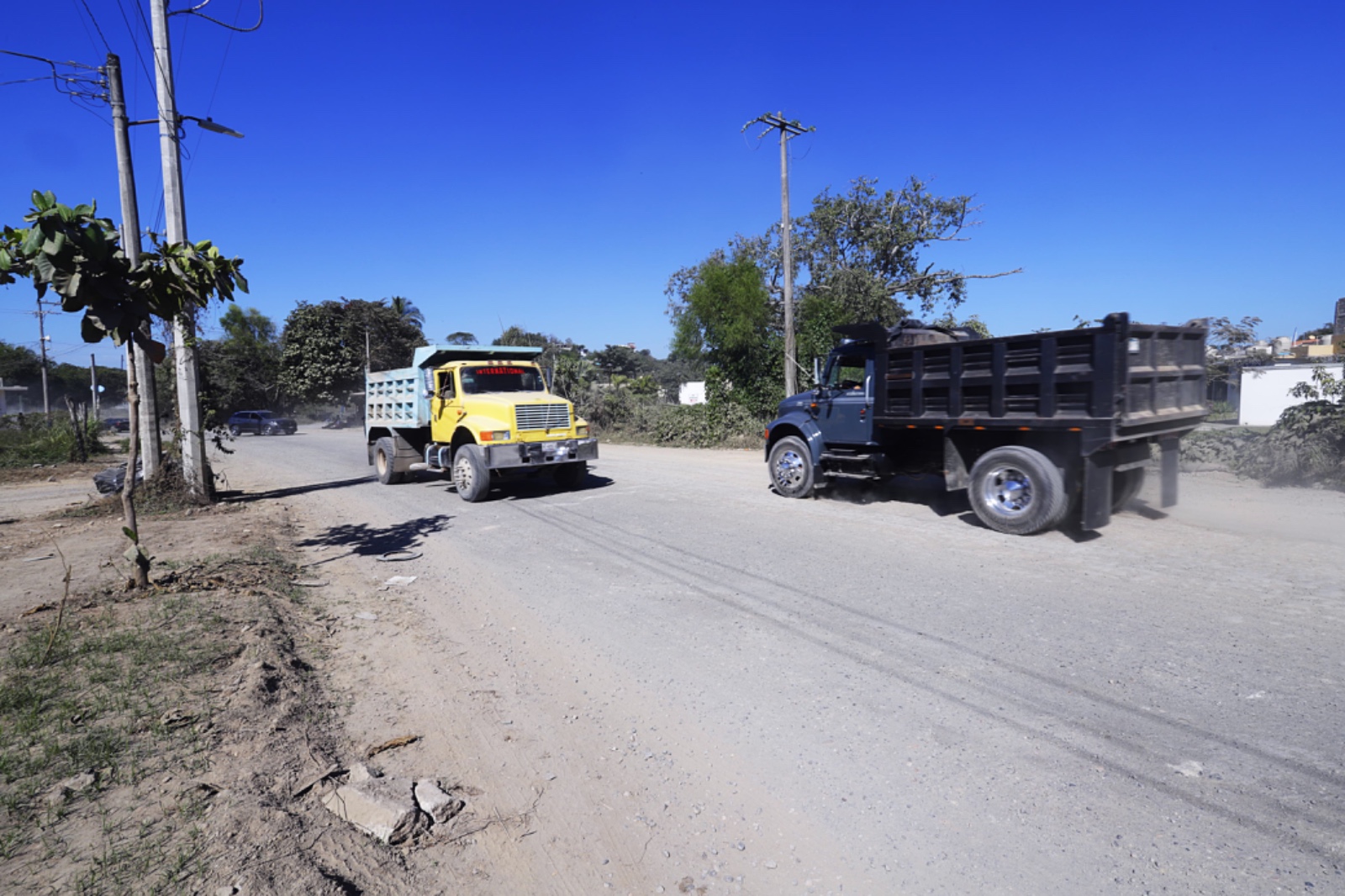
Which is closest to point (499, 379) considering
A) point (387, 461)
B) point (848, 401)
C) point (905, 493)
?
point (387, 461)

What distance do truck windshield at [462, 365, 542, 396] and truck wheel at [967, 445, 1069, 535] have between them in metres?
7.64

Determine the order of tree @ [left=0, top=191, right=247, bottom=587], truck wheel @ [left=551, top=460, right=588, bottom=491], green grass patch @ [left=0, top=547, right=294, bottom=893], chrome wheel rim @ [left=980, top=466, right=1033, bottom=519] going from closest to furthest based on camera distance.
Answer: green grass patch @ [left=0, top=547, right=294, bottom=893]
tree @ [left=0, top=191, right=247, bottom=587]
chrome wheel rim @ [left=980, top=466, right=1033, bottom=519]
truck wheel @ [left=551, top=460, right=588, bottom=491]

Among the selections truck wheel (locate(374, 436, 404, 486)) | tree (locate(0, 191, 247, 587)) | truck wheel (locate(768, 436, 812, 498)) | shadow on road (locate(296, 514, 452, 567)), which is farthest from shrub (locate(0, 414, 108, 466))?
truck wheel (locate(768, 436, 812, 498))

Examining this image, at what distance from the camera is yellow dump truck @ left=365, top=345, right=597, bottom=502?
448 inches

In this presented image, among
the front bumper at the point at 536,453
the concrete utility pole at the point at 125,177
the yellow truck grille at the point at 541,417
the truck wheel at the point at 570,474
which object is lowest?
the truck wheel at the point at 570,474

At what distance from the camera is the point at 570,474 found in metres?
12.7

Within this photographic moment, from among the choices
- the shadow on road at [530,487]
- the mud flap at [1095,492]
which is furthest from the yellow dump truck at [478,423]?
the mud flap at [1095,492]

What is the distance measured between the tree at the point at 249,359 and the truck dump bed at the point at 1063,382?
47324 mm

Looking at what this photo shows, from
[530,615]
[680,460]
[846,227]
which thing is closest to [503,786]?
[530,615]

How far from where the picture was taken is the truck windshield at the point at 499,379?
40.3 feet

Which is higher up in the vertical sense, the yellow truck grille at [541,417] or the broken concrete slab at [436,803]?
the yellow truck grille at [541,417]

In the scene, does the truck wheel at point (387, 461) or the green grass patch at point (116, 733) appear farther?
the truck wheel at point (387, 461)

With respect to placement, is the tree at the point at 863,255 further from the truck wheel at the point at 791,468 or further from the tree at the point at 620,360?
the tree at the point at 620,360

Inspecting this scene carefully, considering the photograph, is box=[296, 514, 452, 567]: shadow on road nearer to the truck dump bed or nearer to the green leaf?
the green leaf
